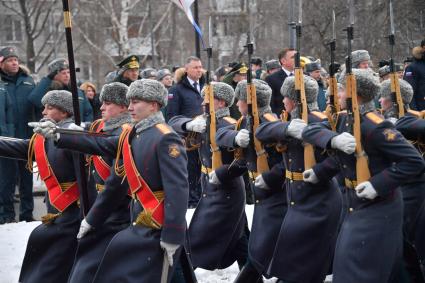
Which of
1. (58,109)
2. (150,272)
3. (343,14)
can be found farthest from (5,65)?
(343,14)

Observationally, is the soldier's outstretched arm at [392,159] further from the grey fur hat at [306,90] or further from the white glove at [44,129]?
the white glove at [44,129]

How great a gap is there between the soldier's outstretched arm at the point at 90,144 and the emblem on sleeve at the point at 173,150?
609 millimetres

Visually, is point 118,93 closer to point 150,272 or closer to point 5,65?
point 150,272

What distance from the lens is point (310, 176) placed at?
6.98m

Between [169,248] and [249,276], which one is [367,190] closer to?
[169,248]

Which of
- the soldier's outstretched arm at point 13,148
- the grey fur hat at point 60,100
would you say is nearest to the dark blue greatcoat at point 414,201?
the grey fur hat at point 60,100

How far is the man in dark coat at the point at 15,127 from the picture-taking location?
11.1 m

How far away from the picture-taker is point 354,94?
6.39 metres

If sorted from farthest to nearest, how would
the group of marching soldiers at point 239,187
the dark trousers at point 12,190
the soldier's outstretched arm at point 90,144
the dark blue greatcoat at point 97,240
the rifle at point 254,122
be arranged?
the dark trousers at point 12,190 < the rifle at point 254,122 < the dark blue greatcoat at point 97,240 < the soldier's outstretched arm at point 90,144 < the group of marching soldiers at point 239,187

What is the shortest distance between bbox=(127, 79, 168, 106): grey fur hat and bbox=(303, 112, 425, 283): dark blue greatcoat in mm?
1309

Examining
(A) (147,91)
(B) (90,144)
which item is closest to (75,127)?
(B) (90,144)

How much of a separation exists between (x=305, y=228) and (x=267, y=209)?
64cm

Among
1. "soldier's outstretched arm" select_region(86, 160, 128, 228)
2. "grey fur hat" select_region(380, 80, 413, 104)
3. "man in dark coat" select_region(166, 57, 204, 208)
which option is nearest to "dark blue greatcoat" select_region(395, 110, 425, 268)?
"grey fur hat" select_region(380, 80, 413, 104)

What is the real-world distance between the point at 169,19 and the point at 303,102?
31266mm
